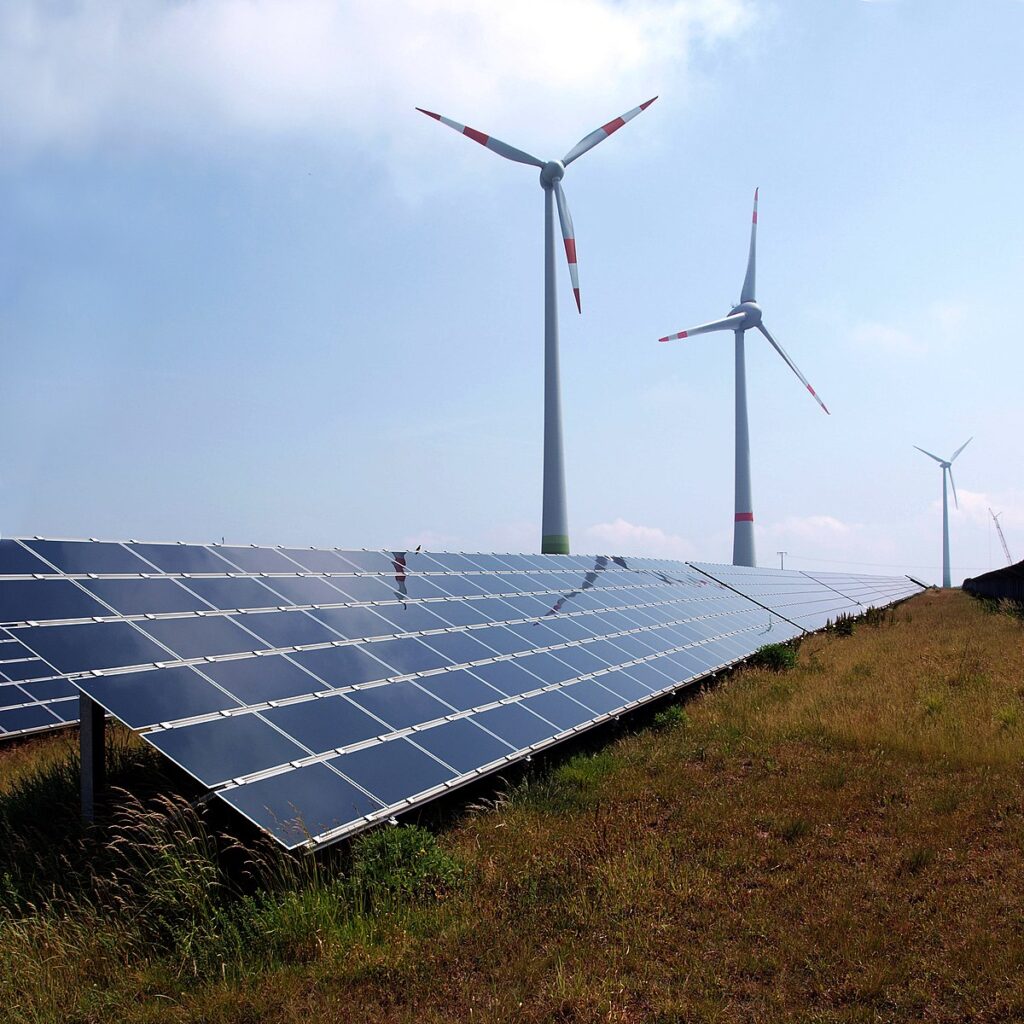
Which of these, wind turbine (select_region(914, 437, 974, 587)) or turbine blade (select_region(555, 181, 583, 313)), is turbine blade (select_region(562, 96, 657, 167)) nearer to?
turbine blade (select_region(555, 181, 583, 313))

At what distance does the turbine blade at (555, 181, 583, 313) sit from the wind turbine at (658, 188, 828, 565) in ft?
99.2

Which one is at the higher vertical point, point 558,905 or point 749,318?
point 749,318

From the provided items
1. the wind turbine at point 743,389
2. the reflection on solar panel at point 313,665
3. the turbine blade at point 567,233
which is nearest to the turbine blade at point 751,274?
the wind turbine at point 743,389

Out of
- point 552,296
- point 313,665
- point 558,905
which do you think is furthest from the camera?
point 552,296

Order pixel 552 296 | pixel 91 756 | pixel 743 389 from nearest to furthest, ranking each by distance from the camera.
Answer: pixel 91 756, pixel 552 296, pixel 743 389

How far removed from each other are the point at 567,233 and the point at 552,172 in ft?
13.9

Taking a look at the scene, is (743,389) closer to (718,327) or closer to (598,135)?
(718,327)

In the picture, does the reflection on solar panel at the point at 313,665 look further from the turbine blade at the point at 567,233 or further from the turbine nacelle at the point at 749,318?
the turbine nacelle at the point at 749,318

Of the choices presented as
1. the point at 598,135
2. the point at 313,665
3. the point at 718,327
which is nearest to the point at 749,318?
the point at 718,327

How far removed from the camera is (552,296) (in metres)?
58.3

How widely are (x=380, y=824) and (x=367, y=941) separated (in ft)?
6.15

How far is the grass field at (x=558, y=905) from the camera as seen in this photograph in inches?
309

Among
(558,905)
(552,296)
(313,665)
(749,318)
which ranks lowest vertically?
(558,905)

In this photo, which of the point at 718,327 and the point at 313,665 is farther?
the point at 718,327
